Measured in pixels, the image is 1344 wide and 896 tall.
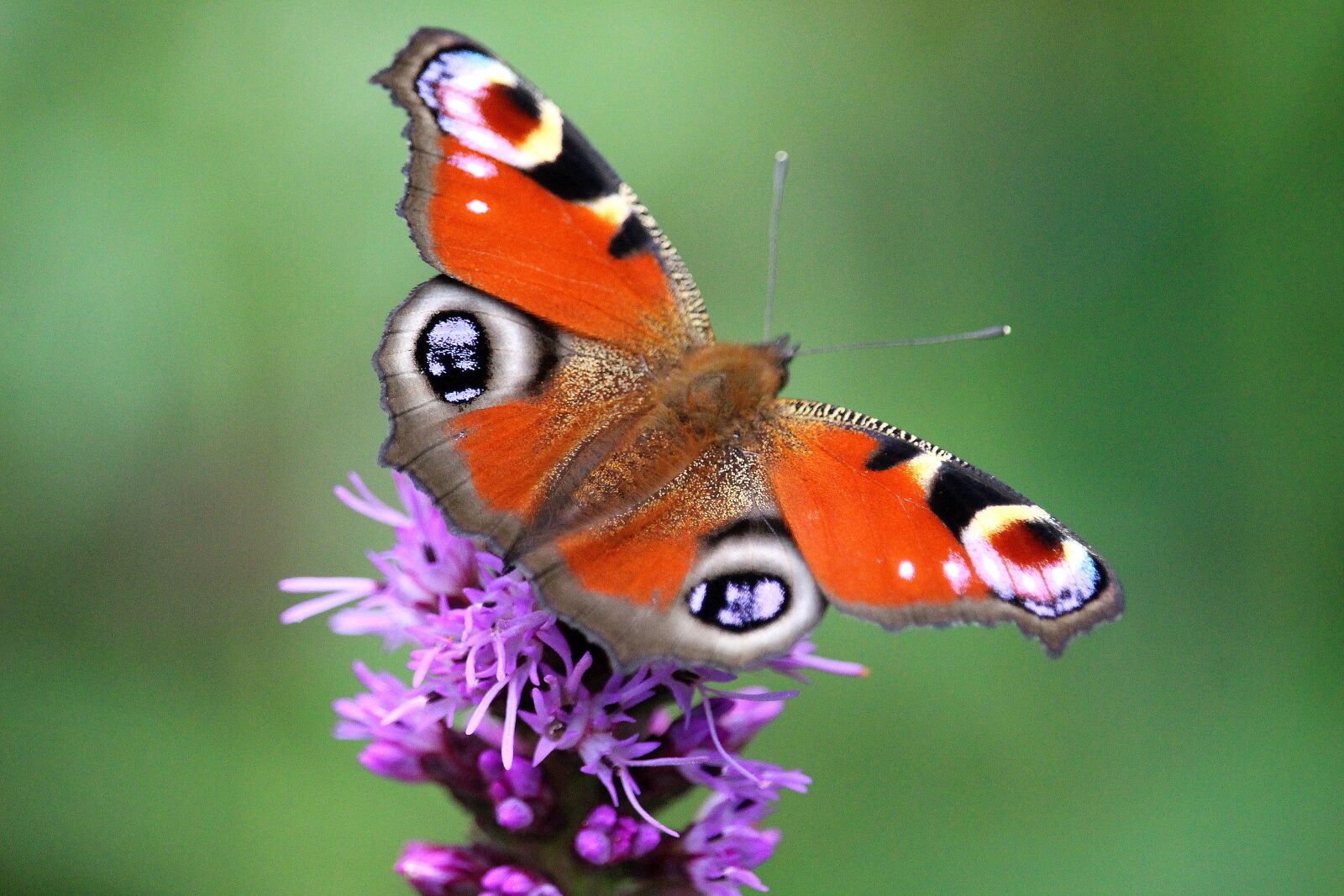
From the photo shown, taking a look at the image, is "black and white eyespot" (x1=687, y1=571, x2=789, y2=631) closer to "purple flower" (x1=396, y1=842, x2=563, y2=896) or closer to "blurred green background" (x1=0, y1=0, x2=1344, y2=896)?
"purple flower" (x1=396, y1=842, x2=563, y2=896)

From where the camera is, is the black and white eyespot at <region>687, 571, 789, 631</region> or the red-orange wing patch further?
the red-orange wing patch

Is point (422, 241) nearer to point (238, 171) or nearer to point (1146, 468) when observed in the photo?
point (238, 171)

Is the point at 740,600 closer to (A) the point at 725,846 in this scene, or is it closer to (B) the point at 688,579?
(B) the point at 688,579

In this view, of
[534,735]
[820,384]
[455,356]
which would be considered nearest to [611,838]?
[534,735]

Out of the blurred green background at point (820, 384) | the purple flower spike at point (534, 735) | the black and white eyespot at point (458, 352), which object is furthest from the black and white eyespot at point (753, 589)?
the blurred green background at point (820, 384)

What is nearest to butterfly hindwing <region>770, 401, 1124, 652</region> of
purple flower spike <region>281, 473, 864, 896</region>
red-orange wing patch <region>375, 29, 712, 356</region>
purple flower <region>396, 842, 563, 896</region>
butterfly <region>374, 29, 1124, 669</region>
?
butterfly <region>374, 29, 1124, 669</region>

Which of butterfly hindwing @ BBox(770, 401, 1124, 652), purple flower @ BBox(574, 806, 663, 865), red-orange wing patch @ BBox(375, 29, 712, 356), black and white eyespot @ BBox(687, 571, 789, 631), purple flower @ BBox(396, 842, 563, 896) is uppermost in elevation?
red-orange wing patch @ BBox(375, 29, 712, 356)
